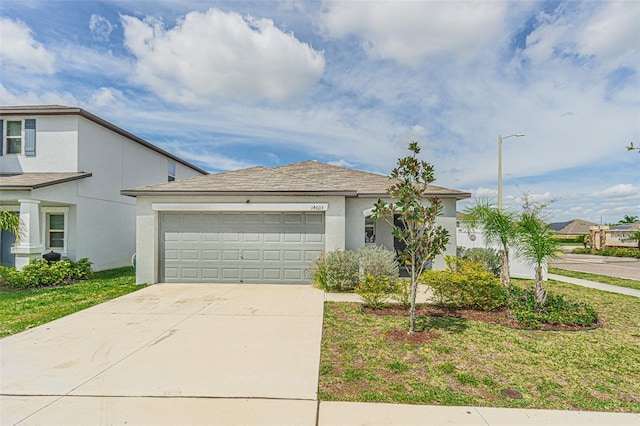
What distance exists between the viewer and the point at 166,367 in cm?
469

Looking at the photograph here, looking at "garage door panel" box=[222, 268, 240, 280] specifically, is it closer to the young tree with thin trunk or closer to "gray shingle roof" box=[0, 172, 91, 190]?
the young tree with thin trunk

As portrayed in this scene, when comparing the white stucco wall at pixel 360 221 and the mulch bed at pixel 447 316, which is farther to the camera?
the white stucco wall at pixel 360 221

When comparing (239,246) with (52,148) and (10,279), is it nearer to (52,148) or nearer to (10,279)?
(10,279)

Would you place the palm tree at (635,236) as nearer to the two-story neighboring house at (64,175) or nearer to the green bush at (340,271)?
the green bush at (340,271)

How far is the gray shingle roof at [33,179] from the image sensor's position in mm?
11109

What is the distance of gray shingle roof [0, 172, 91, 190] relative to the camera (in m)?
11.1

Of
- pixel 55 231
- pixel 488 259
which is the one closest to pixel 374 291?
pixel 488 259

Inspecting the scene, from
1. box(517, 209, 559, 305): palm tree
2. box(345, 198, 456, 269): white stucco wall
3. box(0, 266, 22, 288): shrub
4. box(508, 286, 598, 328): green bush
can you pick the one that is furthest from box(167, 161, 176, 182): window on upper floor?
box(508, 286, 598, 328): green bush

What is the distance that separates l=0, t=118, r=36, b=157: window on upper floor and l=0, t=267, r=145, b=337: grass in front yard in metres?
6.58

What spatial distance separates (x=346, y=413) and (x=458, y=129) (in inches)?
591

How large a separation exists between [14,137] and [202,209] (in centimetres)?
990

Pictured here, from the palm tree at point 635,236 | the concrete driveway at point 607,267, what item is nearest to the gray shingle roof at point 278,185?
the concrete driveway at point 607,267

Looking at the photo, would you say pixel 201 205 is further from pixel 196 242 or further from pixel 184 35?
pixel 184 35

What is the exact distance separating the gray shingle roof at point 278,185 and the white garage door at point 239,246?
838 millimetres
